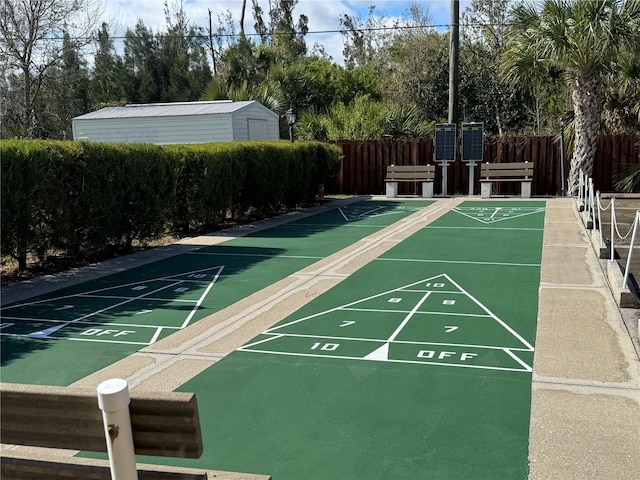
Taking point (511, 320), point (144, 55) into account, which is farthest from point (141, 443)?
point (144, 55)

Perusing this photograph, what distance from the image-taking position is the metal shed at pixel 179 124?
21016mm

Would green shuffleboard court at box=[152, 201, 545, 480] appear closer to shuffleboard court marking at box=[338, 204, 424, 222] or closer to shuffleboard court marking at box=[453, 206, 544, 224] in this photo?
shuffleboard court marking at box=[453, 206, 544, 224]

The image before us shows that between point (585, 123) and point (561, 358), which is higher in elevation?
point (585, 123)

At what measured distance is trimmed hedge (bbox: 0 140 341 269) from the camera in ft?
28.2

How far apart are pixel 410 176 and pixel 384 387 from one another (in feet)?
58.9

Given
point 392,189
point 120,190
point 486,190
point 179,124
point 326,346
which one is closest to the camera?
point 326,346

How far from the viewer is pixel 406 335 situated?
6.03 m

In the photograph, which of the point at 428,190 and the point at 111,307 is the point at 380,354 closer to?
the point at 111,307

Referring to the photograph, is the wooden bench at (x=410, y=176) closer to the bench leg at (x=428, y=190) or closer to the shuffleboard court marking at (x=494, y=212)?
the bench leg at (x=428, y=190)

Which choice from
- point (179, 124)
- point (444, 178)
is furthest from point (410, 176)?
point (179, 124)

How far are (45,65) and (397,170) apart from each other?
48.3 feet

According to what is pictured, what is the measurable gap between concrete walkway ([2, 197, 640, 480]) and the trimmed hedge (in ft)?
3.05

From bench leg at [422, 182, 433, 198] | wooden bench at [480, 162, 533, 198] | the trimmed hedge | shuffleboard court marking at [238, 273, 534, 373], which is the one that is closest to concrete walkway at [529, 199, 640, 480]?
shuffleboard court marking at [238, 273, 534, 373]

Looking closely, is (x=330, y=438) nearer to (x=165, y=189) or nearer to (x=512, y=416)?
(x=512, y=416)
